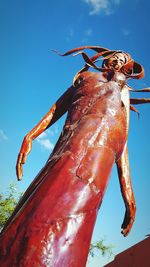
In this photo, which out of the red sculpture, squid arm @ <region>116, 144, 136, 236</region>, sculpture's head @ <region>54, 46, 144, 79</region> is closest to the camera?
the red sculpture

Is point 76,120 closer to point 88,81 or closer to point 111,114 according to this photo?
point 111,114

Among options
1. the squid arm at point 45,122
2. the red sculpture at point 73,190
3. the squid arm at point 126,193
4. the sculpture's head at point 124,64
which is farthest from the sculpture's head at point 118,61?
the squid arm at point 126,193

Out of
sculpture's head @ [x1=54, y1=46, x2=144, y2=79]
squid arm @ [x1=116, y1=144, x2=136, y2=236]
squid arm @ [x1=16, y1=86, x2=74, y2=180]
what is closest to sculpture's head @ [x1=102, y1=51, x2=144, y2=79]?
sculpture's head @ [x1=54, y1=46, x2=144, y2=79]

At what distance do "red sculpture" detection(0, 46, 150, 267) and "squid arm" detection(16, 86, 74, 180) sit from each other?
51 centimetres

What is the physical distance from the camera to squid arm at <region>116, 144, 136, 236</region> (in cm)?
197

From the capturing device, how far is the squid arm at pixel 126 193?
197cm

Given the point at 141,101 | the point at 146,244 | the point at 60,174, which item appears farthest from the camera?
the point at 146,244

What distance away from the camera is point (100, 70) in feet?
6.86

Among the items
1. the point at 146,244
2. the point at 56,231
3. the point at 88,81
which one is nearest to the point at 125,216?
the point at 88,81

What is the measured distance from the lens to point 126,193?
1998 mm

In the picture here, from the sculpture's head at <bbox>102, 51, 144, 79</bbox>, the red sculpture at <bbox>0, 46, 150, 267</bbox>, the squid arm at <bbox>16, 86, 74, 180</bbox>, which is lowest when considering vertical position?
the red sculpture at <bbox>0, 46, 150, 267</bbox>

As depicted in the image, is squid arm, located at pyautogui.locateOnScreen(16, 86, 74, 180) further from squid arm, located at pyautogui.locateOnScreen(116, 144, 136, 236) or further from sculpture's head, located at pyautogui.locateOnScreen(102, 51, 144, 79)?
squid arm, located at pyautogui.locateOnScreen(116, 144, 136, 236)

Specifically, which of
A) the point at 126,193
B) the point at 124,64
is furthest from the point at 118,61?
the point at 126,193

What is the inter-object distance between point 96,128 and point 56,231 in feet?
1.86
